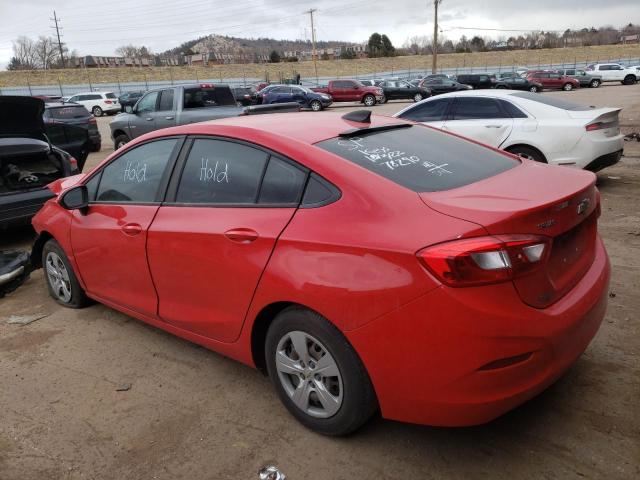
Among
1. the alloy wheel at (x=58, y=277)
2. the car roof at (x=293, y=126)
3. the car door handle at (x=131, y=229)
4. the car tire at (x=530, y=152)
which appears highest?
the car roof at (x=293, y=126)

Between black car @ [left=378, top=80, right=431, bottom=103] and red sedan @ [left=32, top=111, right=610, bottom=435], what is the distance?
102 feet

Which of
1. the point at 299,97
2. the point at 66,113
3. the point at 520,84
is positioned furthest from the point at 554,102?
the point at 520,84

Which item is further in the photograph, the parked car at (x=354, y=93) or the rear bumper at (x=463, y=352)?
the parked car at (x=354, y=93)

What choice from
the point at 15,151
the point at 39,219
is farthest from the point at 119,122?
the point at 39,219

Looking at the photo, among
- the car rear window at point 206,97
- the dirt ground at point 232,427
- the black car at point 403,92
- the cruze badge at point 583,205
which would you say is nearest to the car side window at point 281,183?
the dirt ground at point 232,427

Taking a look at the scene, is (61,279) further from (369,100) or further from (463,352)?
(369,100)

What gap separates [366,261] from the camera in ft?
7.33

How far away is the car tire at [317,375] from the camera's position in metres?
2.38

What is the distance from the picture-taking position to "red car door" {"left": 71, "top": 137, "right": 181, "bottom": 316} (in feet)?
11.1

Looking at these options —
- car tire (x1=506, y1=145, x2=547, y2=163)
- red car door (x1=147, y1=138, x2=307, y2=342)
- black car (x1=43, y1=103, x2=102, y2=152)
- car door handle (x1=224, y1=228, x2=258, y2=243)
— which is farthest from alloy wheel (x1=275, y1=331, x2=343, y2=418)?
black car (x1=43, y1=103, x2=102, y2=152)

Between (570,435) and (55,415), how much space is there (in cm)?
275

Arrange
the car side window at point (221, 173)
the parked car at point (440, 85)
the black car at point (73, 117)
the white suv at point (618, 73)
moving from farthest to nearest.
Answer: the white suv at point (618, 73) < the parked car at point (440, 85) < the black car at point (73, 117) < the car side window at point (221, 173)

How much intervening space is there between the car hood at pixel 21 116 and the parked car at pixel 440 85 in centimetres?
2992

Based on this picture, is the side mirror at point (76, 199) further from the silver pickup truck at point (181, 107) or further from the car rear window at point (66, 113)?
the car rear window at point (66, 113)
